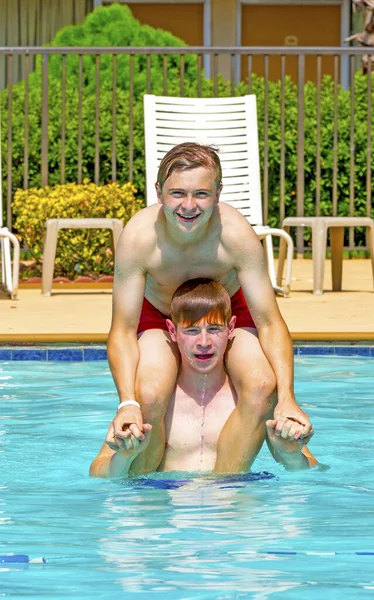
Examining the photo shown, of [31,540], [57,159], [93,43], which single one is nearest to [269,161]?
[57,159]

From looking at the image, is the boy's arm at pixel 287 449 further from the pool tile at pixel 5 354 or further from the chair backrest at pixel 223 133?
the chair backrest at pixel 223 133

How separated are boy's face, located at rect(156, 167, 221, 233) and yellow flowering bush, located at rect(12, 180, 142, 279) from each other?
593 cm

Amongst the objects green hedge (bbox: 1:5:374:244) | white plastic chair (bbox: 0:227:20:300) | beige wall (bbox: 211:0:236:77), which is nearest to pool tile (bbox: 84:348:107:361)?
white plastic chair (bbox: 0:227:20:300)

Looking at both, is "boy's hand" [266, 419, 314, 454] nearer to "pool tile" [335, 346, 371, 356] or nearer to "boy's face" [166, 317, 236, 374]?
"boy's face" [166, 317, 236, 374]

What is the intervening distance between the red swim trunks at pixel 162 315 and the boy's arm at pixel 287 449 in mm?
399

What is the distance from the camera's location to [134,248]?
4.17 meters

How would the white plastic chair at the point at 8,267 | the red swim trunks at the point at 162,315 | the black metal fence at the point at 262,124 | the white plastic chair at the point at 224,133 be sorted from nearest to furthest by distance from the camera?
the red swim trunks at the point at 162,315 → the white plastic chair at the point at 8,267 → the white plastic chair at the point at 224,133 → the black metal fence at the point at 262,124

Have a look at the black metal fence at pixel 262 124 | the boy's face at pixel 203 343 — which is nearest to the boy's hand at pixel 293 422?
the boy's face at pixel 203 343

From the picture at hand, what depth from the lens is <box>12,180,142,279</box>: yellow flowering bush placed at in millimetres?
10008

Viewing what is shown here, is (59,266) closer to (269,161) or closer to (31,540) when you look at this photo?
(269,161)

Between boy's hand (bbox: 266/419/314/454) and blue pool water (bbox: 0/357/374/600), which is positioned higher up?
boy's hand (bbox: 266/419/314/454)

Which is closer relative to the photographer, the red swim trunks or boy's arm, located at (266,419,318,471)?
boy's arm, located at (266,419,318,471)

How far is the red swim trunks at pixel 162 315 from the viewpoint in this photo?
4324 mm

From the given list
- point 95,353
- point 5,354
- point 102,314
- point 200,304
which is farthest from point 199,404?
point 102,314
